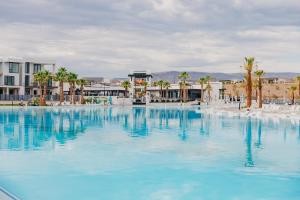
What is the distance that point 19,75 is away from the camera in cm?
7975

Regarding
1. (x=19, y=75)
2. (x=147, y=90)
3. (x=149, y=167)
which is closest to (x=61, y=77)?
(x=19, y=75)

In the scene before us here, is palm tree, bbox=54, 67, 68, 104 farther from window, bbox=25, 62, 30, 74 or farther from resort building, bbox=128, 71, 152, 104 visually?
resort building, bbox=128, 71, 152, 104

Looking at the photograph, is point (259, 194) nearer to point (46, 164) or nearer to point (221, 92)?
point (46, 164)

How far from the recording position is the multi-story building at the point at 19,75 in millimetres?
77688

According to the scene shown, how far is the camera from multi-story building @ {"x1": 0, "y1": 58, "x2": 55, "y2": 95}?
7769 cm

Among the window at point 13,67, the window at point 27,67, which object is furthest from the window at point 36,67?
the window at point 13,67

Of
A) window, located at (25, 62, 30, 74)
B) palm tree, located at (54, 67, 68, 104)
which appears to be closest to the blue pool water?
palm tree, located at (54, 67, 68, 104)

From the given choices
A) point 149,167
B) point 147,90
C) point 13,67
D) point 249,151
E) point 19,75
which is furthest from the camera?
point 147,90

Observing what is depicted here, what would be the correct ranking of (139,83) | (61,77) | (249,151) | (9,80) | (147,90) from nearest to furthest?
(249,151) < (61,77) < (9,80) < (139,83) < (147,90)

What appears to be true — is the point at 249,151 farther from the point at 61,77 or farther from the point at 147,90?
the point at 147,90

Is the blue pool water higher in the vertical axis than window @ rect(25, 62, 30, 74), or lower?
lower

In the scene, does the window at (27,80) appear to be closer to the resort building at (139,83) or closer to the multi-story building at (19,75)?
the multi-story building at (19,75)

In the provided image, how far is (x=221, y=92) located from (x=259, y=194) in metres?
109

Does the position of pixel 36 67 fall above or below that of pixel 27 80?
above
